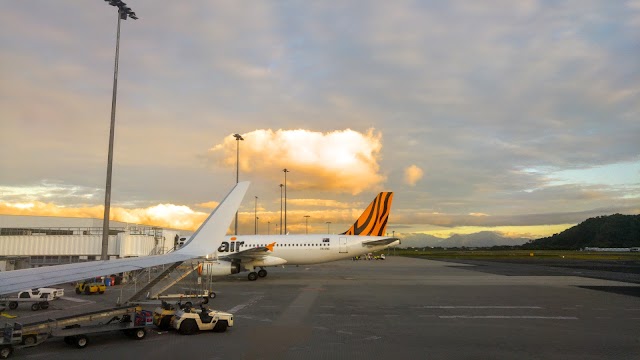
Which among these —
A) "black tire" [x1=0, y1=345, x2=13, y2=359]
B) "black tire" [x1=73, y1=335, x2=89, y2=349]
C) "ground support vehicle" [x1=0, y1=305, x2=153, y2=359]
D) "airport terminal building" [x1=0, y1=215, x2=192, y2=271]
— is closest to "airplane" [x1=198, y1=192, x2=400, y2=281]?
"airport terminal building" [x1=0, y1=215, x2=192, y2=271]

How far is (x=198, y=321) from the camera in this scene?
16109mm

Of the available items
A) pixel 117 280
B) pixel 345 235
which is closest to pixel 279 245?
pixel 345 235

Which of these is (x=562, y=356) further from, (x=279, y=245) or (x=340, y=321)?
(x=279, y=245)

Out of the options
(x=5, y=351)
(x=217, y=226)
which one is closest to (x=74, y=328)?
(x=5, y=351)

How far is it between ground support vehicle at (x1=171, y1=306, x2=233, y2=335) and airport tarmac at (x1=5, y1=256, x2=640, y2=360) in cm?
33

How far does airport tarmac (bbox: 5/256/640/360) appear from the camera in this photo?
1348 centimetres

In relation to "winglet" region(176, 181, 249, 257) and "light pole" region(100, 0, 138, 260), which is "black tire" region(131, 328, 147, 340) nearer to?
"winglet" region(176, 181, 249, 257)

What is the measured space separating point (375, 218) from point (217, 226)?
37.0 metres

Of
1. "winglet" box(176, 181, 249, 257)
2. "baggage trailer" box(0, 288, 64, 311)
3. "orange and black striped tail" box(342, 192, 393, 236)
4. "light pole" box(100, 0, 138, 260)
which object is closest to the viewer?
"winglet" box(176, 181, 249, 257)

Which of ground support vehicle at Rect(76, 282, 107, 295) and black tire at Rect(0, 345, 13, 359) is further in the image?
ground support vehicle at Rect(76, 282, 107, 295)

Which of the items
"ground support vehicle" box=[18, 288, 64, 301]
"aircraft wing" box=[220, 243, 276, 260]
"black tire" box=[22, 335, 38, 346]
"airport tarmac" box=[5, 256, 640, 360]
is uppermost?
"aircraft wing" box=[220, 243, 276, 260]

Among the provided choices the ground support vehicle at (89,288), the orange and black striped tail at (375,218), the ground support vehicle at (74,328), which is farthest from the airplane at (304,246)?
the ground support vehicle at (74,328)

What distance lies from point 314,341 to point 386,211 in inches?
1353

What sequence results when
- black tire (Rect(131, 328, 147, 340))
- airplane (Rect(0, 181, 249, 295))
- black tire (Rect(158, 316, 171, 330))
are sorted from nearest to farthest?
1. airplane (Rect(0, 181, 249, 295))
2. black tire (Rect(131, 328, 147, 340))
3. black tire (Rect(158, 316, 171, 330))
